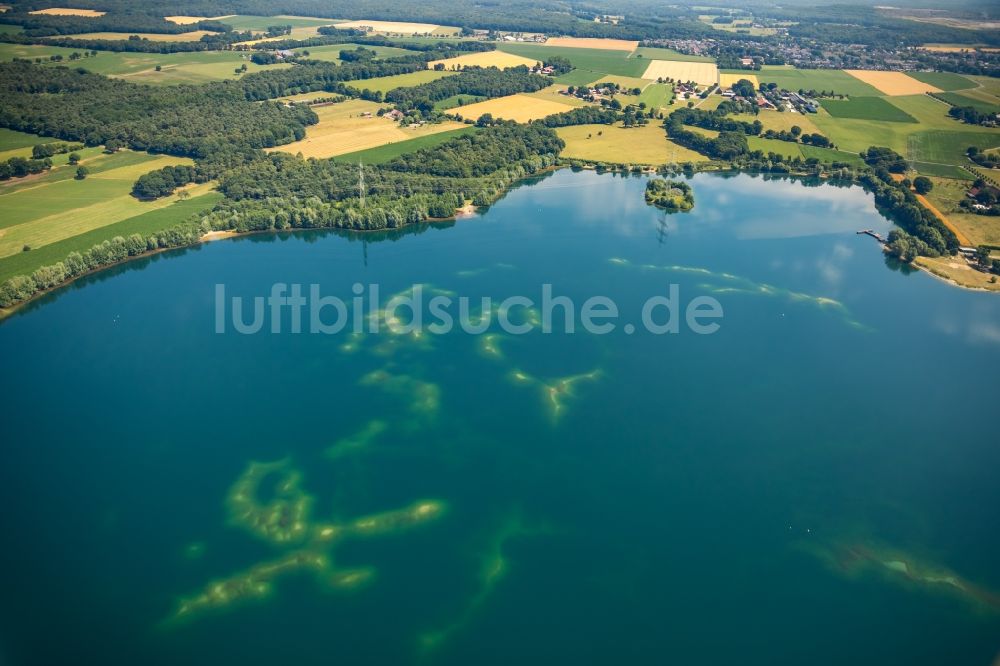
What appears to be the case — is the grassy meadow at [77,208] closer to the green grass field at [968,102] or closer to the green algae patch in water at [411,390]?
the green algae patch in water at [411,390]

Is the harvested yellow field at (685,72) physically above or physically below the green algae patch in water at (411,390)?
above

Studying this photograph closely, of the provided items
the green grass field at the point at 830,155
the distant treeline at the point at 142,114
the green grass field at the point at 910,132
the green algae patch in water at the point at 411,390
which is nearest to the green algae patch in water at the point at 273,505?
the green algae patch in water at the point at 411,390

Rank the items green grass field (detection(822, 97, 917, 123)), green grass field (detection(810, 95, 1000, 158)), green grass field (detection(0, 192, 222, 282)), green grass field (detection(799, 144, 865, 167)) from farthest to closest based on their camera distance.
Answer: green grass field (detection(822, 97, 917, 123)) < green grass field (detection(810, 95, 1000, 158)) < green grass field (detection(799, 144, 865, 167)) < green grass field (detection(0, 192, 222, 282))

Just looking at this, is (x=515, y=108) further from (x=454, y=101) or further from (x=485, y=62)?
(x=485, y=62)

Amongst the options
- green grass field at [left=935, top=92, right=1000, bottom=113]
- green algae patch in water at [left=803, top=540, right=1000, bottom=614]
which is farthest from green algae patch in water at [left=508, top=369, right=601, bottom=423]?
green grass field at [left=935, top=92, right=1000, bottom=113]

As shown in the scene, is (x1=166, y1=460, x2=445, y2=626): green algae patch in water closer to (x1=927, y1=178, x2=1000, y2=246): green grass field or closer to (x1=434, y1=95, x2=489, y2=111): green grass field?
(x1=927, y1=178, x2=1000, y2=246): green grass field

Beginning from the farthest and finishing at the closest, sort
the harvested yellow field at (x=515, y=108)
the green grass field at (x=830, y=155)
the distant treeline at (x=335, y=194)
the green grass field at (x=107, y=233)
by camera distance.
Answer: the harvested yellow field at (x=515, y=108) → the green grass field at (x=830, y=155) → the distant treeline at (x=335, y=194) → the green grass field at (x=107, y=233)

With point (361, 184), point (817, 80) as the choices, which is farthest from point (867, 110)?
point (361, 184)
